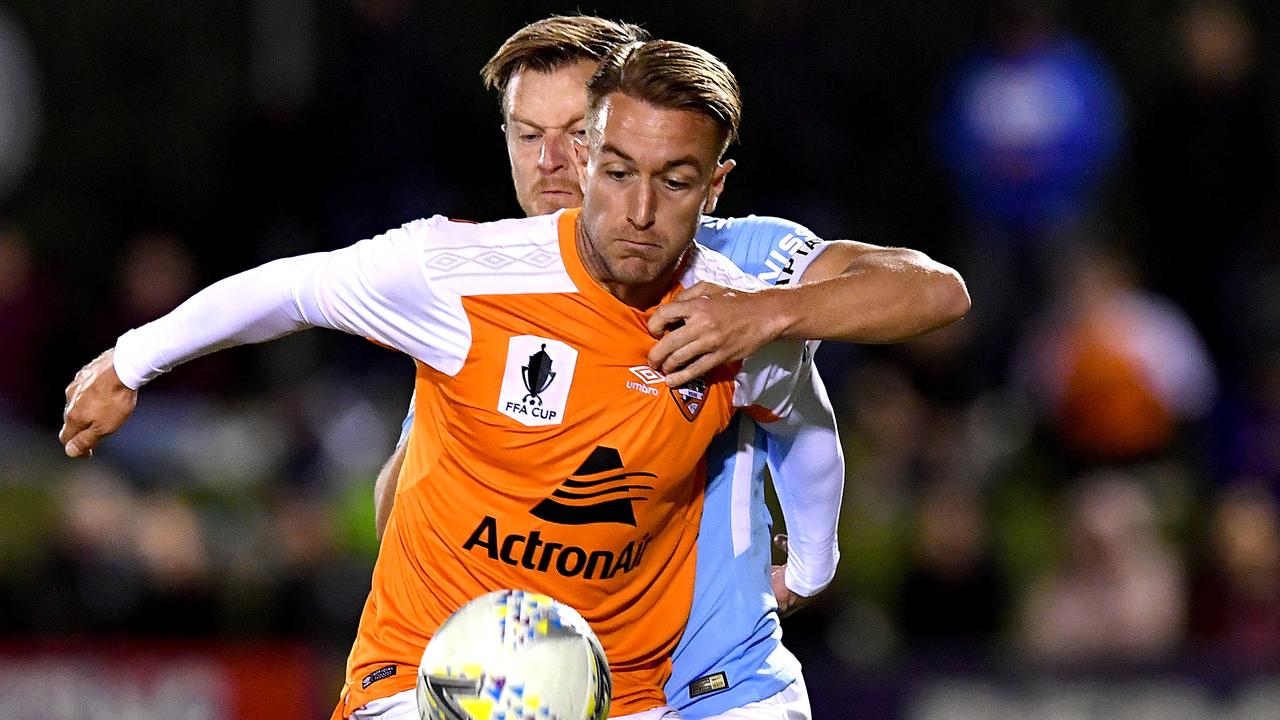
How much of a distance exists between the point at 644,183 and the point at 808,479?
1046 millimetres

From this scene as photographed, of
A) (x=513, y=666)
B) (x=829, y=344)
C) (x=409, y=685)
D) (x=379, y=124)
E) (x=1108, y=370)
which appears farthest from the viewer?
(x=379, y=124)

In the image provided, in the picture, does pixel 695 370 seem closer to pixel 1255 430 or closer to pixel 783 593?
pixel 783 593

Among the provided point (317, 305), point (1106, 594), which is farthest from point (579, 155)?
point (1106, 594)

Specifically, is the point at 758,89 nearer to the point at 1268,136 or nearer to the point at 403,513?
the point at 1268,136

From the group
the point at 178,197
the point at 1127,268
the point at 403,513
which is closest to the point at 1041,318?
the point at 1127,268

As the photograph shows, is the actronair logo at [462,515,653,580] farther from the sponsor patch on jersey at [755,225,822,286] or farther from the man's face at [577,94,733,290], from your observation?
the sponsor patch on jersey at [755,225,822,286]

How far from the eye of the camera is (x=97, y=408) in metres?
4.21

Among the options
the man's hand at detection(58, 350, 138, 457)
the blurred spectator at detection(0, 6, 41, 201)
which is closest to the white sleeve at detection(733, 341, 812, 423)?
the man's hand at detection(58, 350, 138, 457)

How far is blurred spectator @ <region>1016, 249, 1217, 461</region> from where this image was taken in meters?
9.70

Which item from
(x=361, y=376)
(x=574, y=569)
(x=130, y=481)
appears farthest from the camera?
(x=361, y=376)

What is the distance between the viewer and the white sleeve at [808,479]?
4.46 m

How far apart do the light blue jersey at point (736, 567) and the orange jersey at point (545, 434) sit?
166 millimetres

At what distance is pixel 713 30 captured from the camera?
9.95 meters

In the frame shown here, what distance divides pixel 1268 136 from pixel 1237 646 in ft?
9.57
